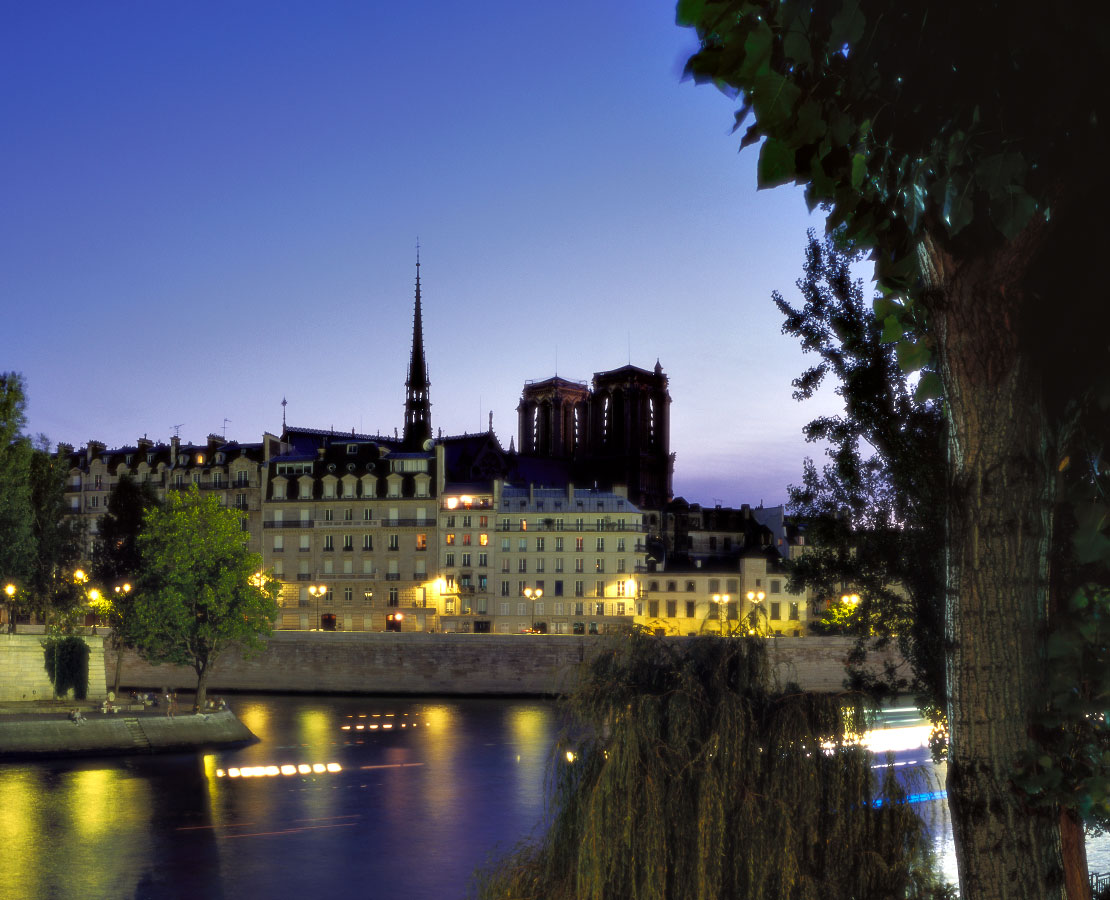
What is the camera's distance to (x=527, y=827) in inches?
1124

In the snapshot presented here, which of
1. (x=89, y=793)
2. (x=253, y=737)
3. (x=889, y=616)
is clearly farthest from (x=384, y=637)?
(x=889, y=616)

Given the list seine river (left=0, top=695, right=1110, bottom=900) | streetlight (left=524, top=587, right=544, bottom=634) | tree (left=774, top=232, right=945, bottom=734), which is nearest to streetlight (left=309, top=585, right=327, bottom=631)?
streetlight (left=524, top=587, right=544, bottom=634)

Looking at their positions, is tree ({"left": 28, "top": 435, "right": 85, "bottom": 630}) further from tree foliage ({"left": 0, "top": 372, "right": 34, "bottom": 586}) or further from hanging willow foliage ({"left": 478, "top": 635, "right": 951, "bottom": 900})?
hanging willow foliage ({"left": 478, "top": 635, "right": 951, "bottom": 900})

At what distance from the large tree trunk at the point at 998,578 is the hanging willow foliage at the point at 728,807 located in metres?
7.45

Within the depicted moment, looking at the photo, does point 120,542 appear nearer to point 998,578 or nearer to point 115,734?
point 115,734

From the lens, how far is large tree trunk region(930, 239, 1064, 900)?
3.30m

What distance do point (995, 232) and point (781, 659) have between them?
10138mm

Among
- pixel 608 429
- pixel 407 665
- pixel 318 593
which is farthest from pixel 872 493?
pixel 608 429

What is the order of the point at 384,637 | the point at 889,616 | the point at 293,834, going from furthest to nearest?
the point at 384,637 → the point at 293,834 → the point at 889,616

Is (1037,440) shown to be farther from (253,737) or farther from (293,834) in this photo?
(253,737)

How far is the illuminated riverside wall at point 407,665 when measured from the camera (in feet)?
185

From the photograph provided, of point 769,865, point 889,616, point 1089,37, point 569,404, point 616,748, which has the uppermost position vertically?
point 569,404

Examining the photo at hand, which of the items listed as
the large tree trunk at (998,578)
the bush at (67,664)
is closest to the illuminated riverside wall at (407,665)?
the bush at (67,664)

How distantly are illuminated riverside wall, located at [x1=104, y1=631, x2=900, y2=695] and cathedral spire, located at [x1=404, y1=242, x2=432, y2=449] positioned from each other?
27.3m
